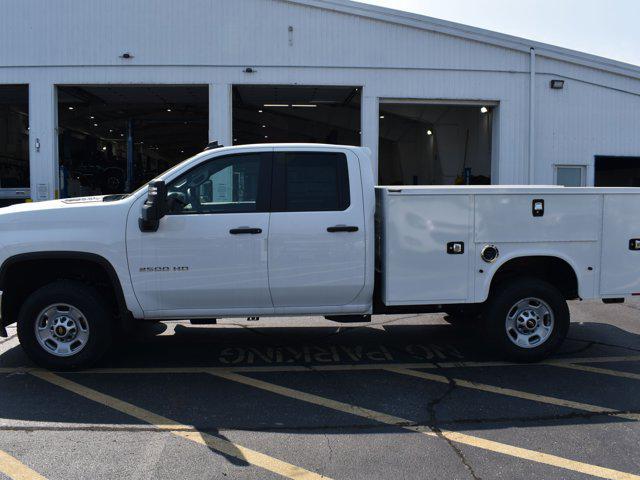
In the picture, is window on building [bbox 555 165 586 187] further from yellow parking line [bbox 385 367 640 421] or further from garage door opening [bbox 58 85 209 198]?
yellow parking line [bbox 385 367 640 421]

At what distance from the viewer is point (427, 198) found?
534 centimetres

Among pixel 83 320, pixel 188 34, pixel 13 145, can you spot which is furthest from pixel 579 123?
pixel 13 145

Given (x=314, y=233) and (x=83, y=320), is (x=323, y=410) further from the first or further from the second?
(x=83, y=320)

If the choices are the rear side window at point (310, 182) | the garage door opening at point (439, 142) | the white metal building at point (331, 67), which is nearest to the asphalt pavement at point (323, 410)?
the rear side window at point (310, 182)

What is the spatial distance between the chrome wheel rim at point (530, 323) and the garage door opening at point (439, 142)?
31.3ft

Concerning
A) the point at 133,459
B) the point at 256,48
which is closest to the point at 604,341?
the point at 133,459

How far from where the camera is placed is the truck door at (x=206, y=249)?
5133 millimetres

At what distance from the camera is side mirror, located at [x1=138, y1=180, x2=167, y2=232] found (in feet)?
16.2

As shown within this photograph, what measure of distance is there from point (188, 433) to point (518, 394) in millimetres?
2784

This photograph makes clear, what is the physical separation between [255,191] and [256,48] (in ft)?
30.9

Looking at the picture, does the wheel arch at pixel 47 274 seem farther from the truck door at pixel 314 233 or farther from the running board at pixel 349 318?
the running board at pixel 349 318

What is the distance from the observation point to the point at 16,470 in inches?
136

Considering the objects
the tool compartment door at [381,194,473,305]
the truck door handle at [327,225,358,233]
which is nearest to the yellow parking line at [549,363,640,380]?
the tool compartment door at [381,194,473,305]

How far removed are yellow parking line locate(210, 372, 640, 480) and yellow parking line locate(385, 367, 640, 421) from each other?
100 centimetres
